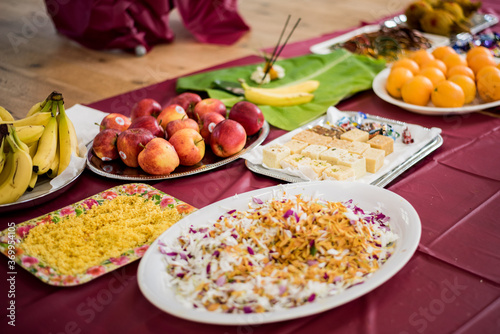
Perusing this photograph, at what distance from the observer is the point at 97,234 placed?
1050 millimetres

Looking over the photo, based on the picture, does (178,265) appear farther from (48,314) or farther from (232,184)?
(232,184)

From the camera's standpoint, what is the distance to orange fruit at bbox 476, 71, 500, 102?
1.60 m

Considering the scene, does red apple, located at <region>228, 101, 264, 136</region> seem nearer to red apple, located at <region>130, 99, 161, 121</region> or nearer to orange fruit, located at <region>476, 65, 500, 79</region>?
red apple, located at <region>130, 99, 161, 121</region>

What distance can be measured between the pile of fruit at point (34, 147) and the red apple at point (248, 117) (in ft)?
1.55

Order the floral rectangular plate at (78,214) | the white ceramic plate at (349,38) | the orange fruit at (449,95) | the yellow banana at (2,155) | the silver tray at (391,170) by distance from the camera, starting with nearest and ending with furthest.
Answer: the floral rectangular plate at (78,214), the yellow banana at (2,155), the silver tray at (391,170), the orange fruit at (449,95), the white ceramic plate at (349,38)

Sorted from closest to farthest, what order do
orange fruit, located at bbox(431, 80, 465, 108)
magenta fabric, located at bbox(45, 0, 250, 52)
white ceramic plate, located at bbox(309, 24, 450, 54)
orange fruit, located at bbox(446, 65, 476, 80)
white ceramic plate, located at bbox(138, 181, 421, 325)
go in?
1. white ceramic plate, located at bbox(138, 181, 421, 325)
2. orange fruit, located at bbox(431, 80, 465, 108)
3. orange fruit, located at bbox(446, 65, 476, 80)
4. white ceramic plate, located at bbox(309, 24, 450, 54)
5. magenta fabric, located at bbox(45, 0, 250, 52)

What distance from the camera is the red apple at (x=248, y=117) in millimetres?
1465

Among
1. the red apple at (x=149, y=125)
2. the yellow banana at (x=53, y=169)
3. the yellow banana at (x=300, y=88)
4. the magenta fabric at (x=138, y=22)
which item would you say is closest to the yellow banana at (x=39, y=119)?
the yellow banana at (x=53, y=169)

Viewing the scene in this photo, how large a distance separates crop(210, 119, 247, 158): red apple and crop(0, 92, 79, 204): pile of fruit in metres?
0.39

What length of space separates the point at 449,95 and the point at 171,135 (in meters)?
0.90

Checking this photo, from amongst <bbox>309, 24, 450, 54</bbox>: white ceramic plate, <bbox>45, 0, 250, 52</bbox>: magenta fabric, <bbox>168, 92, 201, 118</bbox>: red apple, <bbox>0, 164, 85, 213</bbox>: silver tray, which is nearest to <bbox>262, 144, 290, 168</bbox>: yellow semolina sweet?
<bbox>168, 92, 201, 118</bbox>: red apple

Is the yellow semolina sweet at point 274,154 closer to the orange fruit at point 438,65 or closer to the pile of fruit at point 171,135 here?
the pile of fruit at point 171,135

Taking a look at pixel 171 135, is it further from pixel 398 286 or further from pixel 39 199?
pixel 398 286

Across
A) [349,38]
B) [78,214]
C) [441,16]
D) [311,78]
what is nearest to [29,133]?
[78,214]
